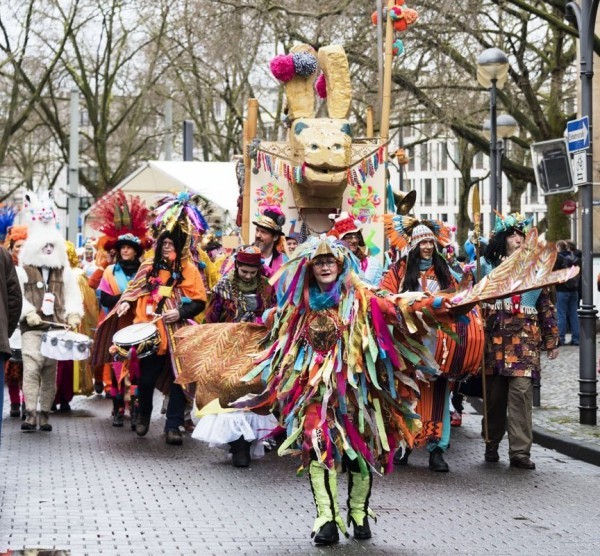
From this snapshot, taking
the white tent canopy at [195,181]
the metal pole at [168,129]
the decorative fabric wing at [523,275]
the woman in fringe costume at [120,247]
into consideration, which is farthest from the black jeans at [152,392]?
the metal pole at [168,129]

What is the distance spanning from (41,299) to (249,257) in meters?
2.50

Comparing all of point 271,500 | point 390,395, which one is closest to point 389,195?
point 271,500

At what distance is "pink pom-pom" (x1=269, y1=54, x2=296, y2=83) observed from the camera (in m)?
14.5

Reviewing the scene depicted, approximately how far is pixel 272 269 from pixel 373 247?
281 cm

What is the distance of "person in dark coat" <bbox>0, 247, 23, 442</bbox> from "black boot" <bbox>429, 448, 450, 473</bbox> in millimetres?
3325

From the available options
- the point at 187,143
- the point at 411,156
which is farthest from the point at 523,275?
the point at 411,156

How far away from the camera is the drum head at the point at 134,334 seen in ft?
37.3

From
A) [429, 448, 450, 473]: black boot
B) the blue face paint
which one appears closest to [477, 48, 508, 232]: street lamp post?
the blue face paint

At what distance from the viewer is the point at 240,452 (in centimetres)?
1025

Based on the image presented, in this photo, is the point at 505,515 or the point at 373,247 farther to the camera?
the point at 373,247

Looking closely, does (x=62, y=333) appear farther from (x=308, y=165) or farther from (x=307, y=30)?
(x=307, y=30)

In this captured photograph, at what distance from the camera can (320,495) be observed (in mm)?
7184

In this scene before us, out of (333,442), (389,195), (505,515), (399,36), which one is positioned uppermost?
(399,36)

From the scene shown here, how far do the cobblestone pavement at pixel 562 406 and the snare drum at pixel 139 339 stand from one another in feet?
11.5
